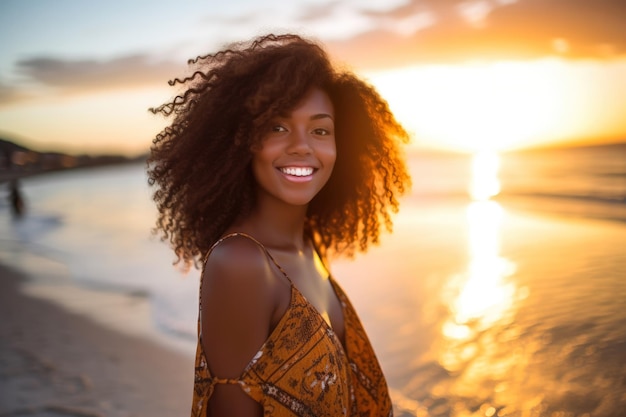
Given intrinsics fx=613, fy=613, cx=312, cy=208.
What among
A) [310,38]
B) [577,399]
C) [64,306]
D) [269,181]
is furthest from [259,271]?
[64,306]

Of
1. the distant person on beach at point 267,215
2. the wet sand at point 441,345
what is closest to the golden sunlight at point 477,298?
the wet sand at point 441,345

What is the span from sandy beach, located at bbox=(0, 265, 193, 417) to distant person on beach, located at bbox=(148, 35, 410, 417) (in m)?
3.30

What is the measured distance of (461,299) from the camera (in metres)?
8.55

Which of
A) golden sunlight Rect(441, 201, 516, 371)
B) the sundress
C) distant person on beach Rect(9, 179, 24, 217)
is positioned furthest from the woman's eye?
distant person on beach Rect(9, 179, 24, 217)

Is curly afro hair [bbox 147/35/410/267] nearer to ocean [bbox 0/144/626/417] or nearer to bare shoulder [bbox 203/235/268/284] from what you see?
bare shoulder [bbox 203/235/268/284]

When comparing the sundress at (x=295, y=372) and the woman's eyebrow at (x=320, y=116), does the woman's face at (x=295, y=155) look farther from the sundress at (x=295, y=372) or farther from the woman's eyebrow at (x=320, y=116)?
the sundress at (x=295, y=372)

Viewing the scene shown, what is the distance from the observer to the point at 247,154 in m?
2.36

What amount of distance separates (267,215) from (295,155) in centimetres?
27

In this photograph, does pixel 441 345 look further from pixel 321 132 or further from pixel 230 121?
pixel 230 121

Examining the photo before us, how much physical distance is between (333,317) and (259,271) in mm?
707

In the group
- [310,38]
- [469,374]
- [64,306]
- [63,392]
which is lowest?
[63,392]

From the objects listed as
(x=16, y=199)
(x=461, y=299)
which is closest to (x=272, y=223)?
(x=461, y=299)

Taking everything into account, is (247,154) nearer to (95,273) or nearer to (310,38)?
(310,38)

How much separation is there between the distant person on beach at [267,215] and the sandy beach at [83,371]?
3.30 meters
